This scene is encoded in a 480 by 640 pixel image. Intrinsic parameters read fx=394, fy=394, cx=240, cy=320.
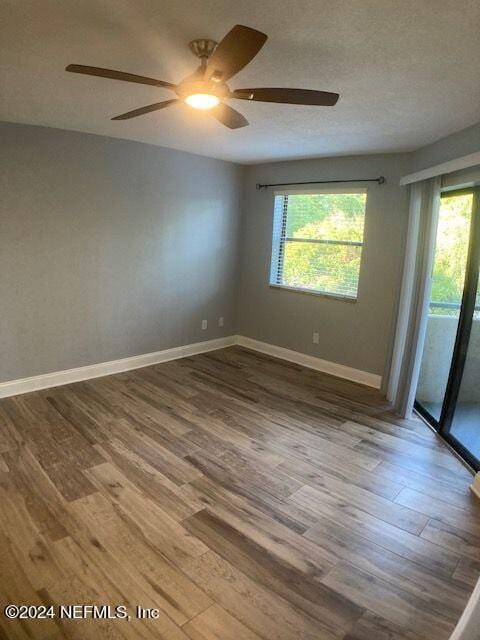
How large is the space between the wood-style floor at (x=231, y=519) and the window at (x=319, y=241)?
1.56 metres

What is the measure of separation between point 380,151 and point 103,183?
271cm

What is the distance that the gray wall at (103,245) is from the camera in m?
3.47

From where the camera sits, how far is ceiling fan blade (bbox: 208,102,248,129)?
201 centimetres

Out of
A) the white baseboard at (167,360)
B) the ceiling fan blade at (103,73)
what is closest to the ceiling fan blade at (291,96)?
the ceiling fan blade at (103,73)

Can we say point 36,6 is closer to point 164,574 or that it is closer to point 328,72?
point 328,72

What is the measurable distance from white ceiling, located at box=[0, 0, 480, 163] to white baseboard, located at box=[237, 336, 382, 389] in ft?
7.83

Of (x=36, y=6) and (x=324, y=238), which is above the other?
(x=36, y=6)

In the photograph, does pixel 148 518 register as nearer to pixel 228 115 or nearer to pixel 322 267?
pixel 228 115

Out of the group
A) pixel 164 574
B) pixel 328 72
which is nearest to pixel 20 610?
Answer: pixel 164 574

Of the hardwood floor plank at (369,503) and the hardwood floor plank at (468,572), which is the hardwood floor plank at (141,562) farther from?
the hardwood floor plank at (468,572)

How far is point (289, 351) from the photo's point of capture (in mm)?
5012

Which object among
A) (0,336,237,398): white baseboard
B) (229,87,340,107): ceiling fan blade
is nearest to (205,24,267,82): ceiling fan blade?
(229,87,340,107): ceiling fan blade

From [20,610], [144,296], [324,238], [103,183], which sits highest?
[103,183]

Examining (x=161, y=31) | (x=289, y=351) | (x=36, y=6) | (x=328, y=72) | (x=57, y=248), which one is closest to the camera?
(x=36, y=6)
